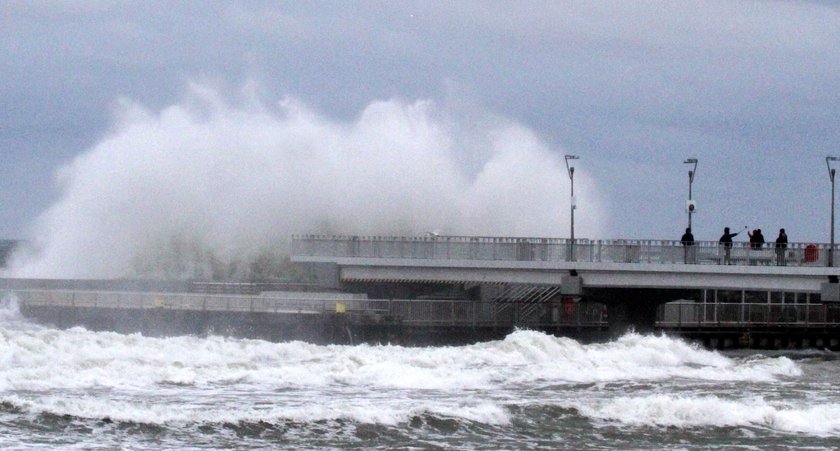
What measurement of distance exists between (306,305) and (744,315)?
20044 mm

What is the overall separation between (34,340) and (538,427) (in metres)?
16.3

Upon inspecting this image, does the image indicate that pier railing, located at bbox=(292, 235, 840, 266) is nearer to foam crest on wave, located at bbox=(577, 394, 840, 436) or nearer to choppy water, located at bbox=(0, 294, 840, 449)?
choppy water, located at bbox=(0, 294, 840, 449)

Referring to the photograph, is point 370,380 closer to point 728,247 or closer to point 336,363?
point 336,363

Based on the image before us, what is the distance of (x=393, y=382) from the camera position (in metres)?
40.4

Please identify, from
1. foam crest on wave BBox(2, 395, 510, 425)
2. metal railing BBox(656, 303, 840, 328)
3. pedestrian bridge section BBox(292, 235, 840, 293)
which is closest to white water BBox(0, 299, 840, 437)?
foam crest on wave BBox(2, 395, 510, 425)

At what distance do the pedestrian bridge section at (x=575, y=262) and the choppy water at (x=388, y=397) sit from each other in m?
3.83

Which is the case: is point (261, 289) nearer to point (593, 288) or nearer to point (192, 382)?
point (593, 288)

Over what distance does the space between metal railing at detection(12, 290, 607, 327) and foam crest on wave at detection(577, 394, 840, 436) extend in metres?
19.0

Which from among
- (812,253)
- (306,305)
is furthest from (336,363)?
(812,253)

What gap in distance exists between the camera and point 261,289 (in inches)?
2477

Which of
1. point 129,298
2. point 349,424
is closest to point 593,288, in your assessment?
point 129,298

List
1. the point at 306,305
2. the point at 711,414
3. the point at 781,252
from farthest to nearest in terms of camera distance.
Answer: the point at 306,305 → the point at 781,252 → the point at 711,414

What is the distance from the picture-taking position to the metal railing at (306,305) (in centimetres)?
5388

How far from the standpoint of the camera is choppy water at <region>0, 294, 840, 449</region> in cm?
3081
